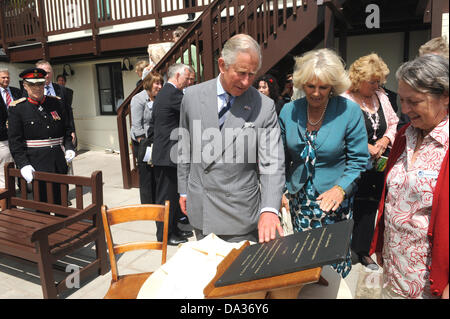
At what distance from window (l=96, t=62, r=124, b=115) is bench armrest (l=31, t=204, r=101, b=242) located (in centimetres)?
783

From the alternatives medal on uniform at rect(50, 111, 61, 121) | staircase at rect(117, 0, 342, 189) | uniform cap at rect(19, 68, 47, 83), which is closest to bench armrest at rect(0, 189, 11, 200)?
medal on uniform at rect(50, 111, 61, 121)

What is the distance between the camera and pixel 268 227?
1678mm

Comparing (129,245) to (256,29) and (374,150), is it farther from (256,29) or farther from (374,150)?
(256,29)

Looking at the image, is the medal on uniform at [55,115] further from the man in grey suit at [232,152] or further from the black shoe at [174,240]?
the man in grey suit at [232,152]

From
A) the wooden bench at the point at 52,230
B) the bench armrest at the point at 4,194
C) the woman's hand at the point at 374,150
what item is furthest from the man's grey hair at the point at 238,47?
the bench armrest at the point at 4,194

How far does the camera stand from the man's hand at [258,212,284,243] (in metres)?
1.61

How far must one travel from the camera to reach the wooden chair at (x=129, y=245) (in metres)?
2.17

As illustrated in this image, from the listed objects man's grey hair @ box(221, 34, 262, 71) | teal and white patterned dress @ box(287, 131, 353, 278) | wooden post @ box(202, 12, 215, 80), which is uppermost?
wooden post @ box(202, 12, 215, 80)

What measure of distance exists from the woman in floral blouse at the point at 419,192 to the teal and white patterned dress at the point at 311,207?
408 mm

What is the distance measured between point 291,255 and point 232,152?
2.75 ft

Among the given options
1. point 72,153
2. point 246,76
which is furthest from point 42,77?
point 246,76

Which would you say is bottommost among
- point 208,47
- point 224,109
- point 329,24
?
point 224,109

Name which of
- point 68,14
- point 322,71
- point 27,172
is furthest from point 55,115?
point 68,14

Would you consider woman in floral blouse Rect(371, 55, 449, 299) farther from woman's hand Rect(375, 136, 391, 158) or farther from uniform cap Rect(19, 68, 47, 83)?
uniform cap Rect(19, 68, 47, 83)
